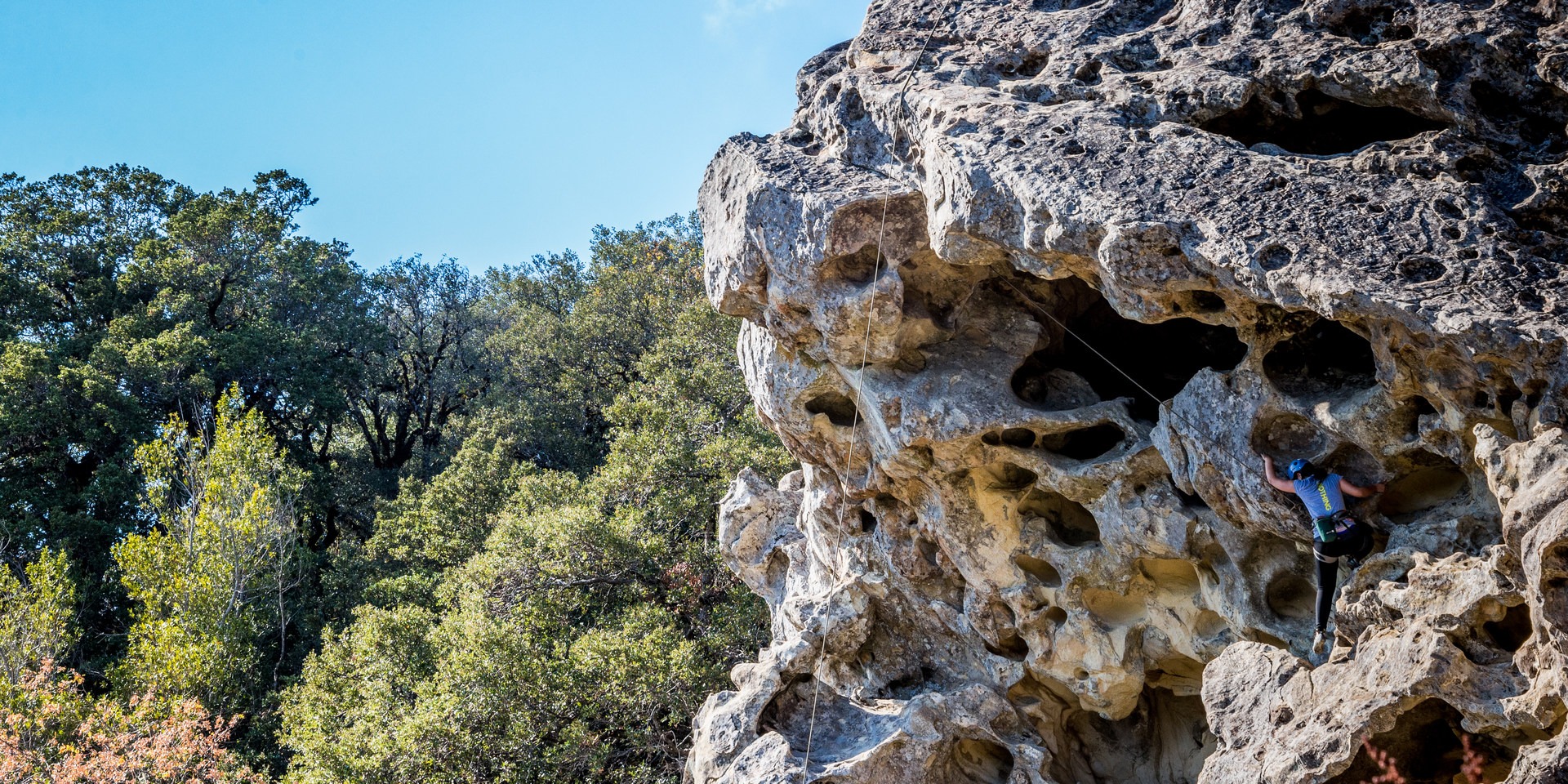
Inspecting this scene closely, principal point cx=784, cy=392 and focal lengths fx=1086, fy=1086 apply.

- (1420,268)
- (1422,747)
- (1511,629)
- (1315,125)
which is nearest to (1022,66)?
(1315,125)

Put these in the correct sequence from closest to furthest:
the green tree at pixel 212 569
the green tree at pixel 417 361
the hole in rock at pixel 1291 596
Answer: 1. the hole in rock at pixel 1291 596
2. the green tree at pixel 212 569
3. the green tree at pixel 417 361

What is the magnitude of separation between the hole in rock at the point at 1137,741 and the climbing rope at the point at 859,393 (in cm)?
198

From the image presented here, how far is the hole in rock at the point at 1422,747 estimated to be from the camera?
20.5 ft

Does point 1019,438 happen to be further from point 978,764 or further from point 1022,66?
point 1022,66

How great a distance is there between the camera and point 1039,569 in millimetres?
9039

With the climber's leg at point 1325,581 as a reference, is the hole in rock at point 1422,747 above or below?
below

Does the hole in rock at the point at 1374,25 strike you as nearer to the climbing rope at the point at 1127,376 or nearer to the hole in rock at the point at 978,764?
the climbing rope at the point at 1127,376

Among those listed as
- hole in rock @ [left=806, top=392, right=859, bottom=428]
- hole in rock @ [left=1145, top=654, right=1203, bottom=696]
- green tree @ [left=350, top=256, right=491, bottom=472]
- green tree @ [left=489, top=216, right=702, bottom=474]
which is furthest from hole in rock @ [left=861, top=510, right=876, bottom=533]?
green tree @ [left=350, top=256, right=491, bottom=472]

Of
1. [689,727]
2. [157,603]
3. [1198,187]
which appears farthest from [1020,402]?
[157,603]

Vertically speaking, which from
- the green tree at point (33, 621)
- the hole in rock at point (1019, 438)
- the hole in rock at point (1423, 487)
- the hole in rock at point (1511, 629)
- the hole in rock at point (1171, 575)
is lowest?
the hole in rock at point (1171, 575)

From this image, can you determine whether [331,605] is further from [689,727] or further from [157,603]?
[689,727]

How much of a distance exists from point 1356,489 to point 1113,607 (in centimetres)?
264

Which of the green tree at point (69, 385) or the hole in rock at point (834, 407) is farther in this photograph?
the green tree at point (69, 385)

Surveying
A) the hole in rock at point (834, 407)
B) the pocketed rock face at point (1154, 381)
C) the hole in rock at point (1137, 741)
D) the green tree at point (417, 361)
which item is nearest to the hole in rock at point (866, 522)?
the pocketed rock face at point (1154, 381)
